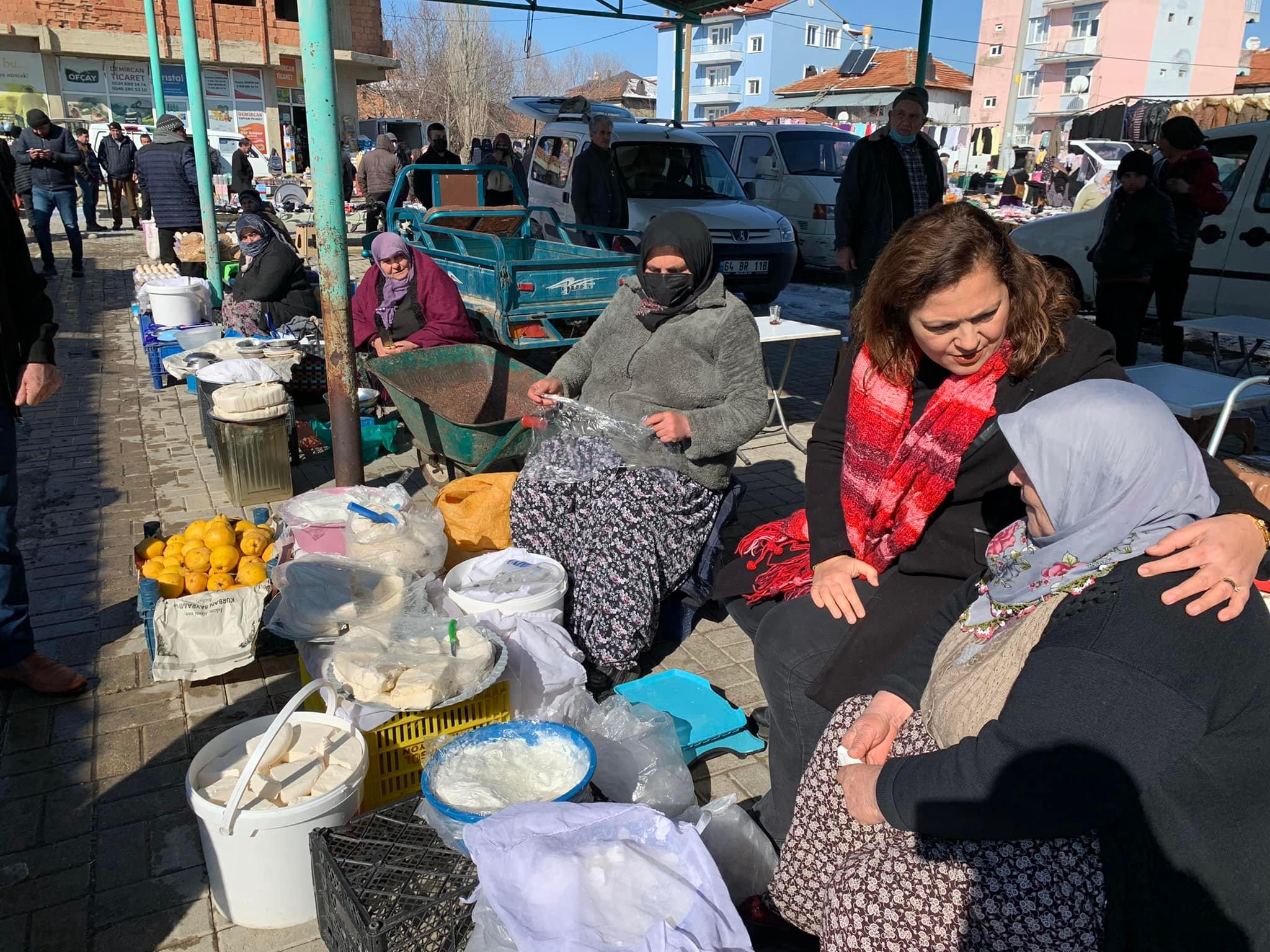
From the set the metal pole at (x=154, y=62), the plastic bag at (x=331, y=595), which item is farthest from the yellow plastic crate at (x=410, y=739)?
the metal pole at (x=154, y=62)

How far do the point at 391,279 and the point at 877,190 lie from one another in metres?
3.23

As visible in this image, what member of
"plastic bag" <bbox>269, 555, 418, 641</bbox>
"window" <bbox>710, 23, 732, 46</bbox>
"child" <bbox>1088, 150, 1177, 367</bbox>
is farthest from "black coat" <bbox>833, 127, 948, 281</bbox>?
"window" <bbox>710, 23, 732, 46</bbox>

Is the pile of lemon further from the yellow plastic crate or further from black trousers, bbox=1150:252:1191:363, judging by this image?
black trousers, bbox=1150:252:1191:363

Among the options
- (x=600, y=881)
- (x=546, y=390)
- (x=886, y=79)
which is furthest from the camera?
(x=886, y=79)

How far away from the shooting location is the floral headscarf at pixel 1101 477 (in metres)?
1.56

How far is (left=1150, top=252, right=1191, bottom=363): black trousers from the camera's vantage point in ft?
23.8

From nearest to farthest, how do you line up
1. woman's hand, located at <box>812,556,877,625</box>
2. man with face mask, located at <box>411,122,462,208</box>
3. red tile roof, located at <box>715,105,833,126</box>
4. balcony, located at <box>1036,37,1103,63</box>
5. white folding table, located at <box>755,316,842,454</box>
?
woman's hand, located at <box>812,556,877,625</box>, white folding table, located at <box>755,316,842,454</box>, man with face mask, located at <box>411,122,462,208</box>, red tile roof, located at <box>715,105,833,126</box>, balcony, located at <box>1036,37,1103,63</box>

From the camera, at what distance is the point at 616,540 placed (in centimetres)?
335

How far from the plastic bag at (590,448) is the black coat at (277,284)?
3938 mm

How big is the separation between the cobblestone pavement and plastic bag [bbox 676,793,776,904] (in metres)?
0.48

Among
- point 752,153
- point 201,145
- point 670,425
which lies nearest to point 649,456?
point 670,425

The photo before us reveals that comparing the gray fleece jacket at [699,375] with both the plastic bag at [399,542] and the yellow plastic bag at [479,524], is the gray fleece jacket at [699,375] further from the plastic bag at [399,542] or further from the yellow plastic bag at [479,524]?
the plastic bag at [399,542]

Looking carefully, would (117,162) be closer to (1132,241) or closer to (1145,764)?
→ (1132,241)

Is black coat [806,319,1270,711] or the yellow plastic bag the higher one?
black coat [806,319,1270,711]
